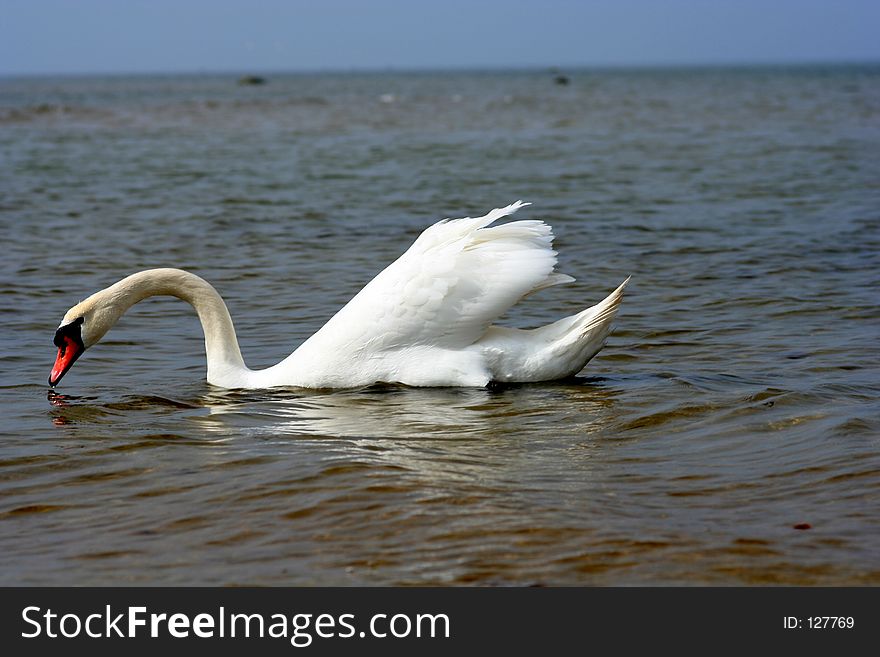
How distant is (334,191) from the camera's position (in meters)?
18.1

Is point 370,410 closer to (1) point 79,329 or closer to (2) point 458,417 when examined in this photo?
(2) point 458,417

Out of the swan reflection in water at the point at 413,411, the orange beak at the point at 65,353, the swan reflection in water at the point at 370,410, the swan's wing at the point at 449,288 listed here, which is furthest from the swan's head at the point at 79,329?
the swan's wing at the point at 449,288

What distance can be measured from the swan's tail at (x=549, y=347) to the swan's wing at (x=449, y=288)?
0.17 meters

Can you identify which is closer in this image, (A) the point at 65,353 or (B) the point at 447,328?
(B) the point at 447,328

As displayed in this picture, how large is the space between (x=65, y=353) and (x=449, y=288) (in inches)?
94.5

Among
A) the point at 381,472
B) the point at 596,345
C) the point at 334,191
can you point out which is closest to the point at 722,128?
the point at 334,191

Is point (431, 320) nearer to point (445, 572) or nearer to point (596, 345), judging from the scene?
point (596, 345)

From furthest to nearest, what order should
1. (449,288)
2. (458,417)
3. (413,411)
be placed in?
(449,288)
(413,411)
(458,417)

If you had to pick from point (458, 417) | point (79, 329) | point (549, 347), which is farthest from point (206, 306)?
point (549, 347)

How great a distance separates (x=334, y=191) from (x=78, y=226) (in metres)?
4.51

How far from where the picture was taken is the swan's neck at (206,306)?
7.56 m

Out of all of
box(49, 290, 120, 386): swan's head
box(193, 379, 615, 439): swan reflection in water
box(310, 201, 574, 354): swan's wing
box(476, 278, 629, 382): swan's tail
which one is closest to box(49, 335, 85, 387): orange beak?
box(49, 290, 120, 386): swan's head

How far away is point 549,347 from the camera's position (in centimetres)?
719

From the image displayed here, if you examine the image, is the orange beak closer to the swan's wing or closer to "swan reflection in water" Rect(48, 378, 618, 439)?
"swan reflection in water" Rect(48, 378, 618, 439)
